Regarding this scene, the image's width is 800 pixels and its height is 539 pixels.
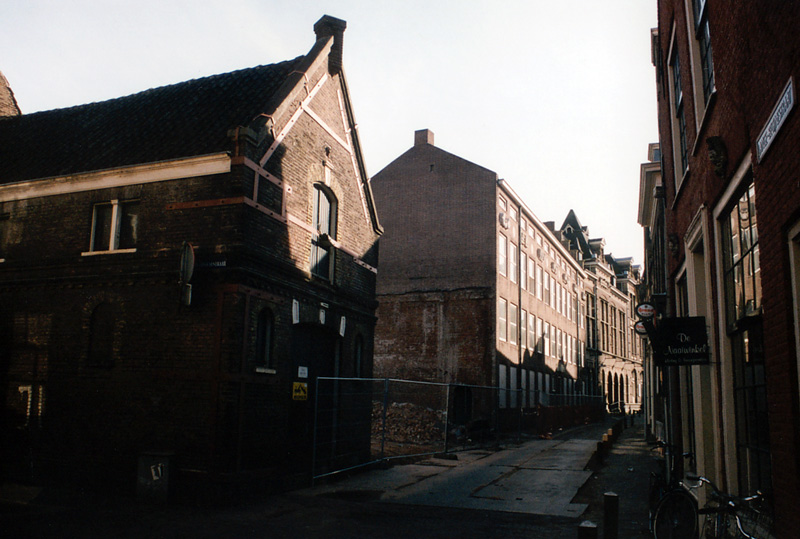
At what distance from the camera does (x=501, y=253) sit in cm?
3123

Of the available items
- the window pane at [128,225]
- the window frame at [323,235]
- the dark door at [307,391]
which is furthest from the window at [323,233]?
the window pane at [128,225]

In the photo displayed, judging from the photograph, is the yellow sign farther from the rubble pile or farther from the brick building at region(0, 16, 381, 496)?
the rubble pile

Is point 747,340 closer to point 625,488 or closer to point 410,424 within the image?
point 625,488

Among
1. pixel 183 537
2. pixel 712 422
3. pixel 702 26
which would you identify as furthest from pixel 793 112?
pixel 183 537

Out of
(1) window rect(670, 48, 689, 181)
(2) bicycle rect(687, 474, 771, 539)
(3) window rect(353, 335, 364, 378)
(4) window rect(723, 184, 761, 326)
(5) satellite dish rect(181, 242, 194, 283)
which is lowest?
(2) bicycle rect(687, 474, 771, 539)

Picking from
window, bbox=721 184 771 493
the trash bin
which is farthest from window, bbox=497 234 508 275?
window, bbox=721 184 771 493

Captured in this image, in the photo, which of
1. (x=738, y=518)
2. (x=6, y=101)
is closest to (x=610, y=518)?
(x=738, y=518)

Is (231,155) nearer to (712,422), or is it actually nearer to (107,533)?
(107,533)

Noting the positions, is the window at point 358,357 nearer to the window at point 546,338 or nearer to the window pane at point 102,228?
the window pane at point 102,228

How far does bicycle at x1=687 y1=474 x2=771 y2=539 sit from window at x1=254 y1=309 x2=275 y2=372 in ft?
27.3

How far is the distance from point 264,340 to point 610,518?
311 inches

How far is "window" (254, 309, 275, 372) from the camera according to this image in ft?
41.3

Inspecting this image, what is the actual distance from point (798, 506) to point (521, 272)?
2918 centimetres

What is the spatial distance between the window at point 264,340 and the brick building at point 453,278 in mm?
17280
